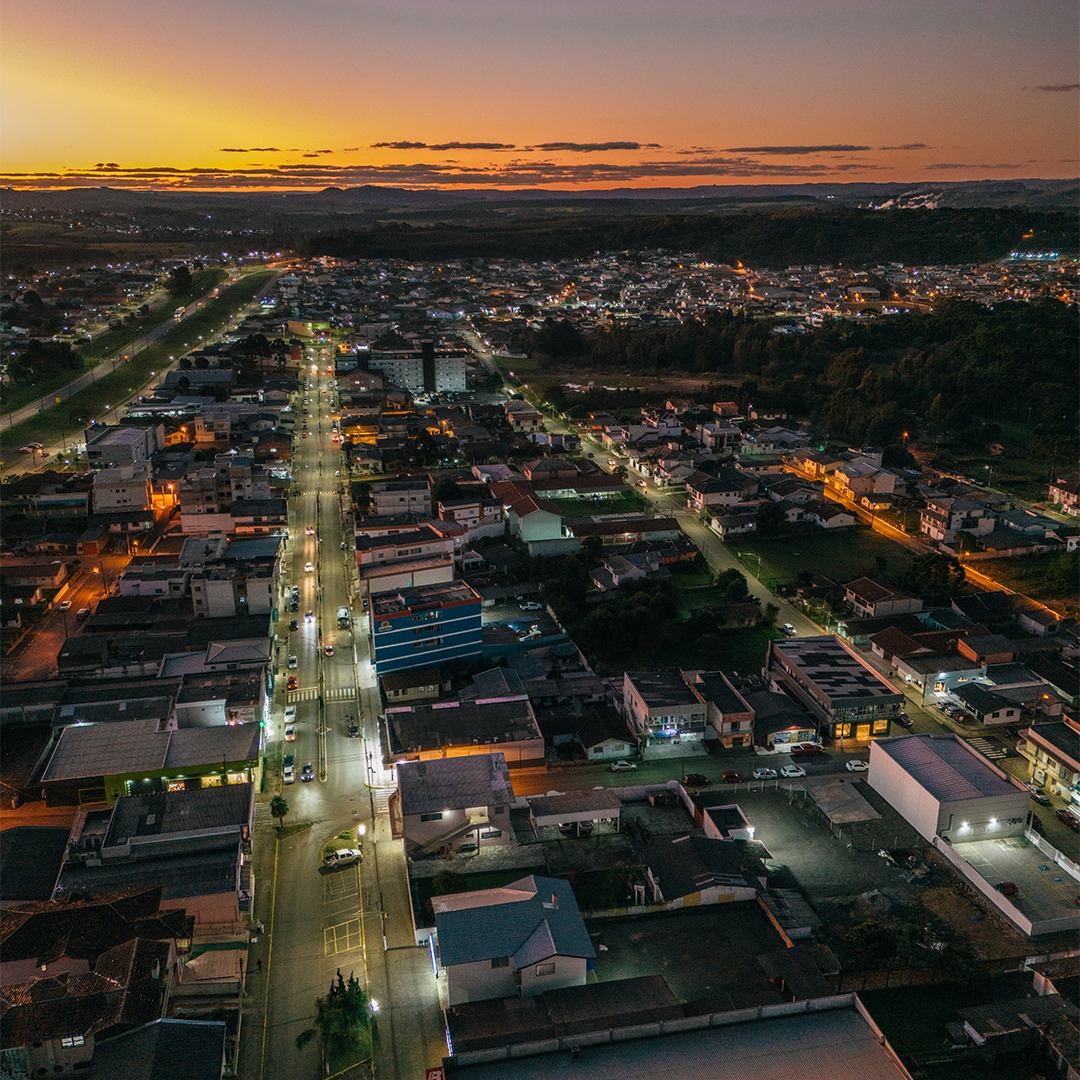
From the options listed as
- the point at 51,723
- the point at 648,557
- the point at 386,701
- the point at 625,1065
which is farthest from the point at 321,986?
the point at 648,557

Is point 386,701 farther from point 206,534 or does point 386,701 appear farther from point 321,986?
point 206,534

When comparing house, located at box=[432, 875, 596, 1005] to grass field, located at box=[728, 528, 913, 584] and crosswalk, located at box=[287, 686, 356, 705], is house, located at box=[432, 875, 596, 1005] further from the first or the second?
grass field, located at box=[728, 528, 913, 584]

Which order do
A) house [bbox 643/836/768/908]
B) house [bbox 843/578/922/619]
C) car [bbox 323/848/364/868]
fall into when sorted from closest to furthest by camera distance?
house [bbox 643/836/768/908] < car [bbox 323/848/364/868] < house [bbox 843/578/922/619]

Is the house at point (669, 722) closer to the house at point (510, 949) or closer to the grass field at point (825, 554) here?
the house at point (510, 949)

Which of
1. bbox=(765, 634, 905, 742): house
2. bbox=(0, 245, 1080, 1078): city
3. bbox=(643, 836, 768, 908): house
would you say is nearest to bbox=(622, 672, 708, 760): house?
bbox=(0, 245, 1080, 1078): city

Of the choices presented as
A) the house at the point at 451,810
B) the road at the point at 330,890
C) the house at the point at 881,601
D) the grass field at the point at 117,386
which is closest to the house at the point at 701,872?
the house at the point at 451,810

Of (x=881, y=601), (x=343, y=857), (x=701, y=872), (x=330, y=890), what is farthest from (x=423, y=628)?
(x=881, y=601)

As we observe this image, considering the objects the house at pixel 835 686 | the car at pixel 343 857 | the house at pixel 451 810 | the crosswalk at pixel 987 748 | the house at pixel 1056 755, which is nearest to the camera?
the car at pixel 343 857
